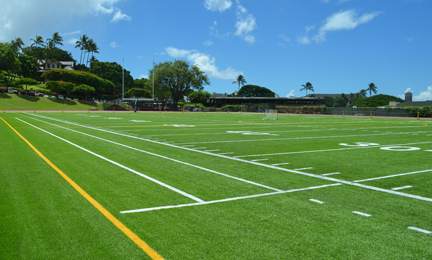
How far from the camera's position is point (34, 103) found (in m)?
70.8

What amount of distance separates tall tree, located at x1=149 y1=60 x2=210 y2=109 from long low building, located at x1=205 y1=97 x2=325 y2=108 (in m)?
11.3

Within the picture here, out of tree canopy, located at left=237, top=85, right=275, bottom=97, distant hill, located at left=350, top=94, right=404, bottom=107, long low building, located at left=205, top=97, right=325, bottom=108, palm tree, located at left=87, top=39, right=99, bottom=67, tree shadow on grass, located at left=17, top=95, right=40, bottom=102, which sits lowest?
tree shadow on grass, located at left=17, top=95, right=40, bottom=102

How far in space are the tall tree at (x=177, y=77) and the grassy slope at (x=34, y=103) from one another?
19783 millimetres

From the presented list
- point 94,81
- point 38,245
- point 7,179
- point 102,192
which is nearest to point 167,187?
point 102,192

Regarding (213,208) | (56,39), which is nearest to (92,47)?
(56,39)

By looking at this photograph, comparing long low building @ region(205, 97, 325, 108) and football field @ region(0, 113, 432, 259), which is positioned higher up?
long low building @ region(205, 97, 325, 108)

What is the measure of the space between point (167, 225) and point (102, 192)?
83.4 inches

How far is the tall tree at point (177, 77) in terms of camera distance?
3504 inches

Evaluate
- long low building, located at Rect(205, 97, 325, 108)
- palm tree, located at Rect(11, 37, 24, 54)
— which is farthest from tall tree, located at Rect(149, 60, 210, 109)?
palm tree, located at Rect(11, 37, 24, 54)

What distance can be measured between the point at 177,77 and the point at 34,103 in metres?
36.3

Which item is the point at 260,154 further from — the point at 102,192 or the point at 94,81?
the point at 94,81

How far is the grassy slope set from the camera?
214 ft

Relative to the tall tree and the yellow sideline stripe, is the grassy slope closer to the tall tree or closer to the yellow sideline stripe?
the tall tree

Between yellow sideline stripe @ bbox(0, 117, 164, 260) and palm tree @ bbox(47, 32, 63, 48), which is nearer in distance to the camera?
yellow sideline stripe @ bbox(0, 117, 164, 260)
